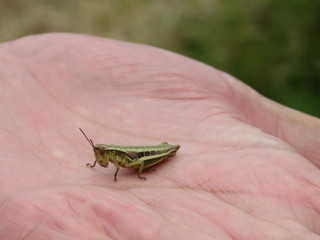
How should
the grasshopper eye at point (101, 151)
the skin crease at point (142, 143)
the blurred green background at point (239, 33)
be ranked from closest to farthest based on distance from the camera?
the skin crease at point (142, 143)
the grasshopper eye at point (101, 151)
the blurred green background at point (239, 33)

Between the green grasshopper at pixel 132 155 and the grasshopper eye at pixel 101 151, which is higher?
the grasshopper eye at pixel 101 151

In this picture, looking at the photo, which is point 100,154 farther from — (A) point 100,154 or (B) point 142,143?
(B) point 142,143

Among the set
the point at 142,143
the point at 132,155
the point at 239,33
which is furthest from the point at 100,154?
the point at 239,33

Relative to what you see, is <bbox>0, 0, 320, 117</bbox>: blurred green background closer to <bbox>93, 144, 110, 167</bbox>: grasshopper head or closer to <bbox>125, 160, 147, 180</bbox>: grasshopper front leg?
<bbox>125, 160, 147, 180</bbox>: grasshopper front leg

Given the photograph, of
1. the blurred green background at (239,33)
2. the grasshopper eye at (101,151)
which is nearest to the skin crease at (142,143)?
the grasshopper eye at (101,151)

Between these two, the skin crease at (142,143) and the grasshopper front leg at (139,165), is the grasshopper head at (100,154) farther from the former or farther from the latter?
the grasshopper front leg at (139,165)

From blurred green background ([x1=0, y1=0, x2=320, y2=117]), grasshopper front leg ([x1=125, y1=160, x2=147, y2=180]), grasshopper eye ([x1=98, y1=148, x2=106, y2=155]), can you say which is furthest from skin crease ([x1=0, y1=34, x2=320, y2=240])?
blurred green background ([x1=0, y1=0, x2=320, y2=117])
